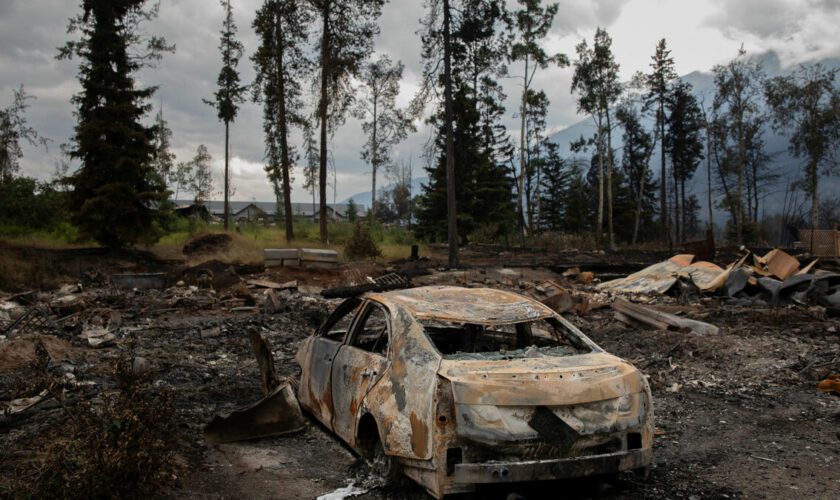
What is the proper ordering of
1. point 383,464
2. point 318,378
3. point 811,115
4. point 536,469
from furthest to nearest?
point 811,115 → point 318,378 → point 383,464 → point 536,469

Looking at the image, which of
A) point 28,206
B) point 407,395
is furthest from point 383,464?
point 28,206

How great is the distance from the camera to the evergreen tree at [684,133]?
53781 millimetres

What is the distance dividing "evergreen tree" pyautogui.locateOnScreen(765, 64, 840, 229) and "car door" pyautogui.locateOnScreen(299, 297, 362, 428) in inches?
1927

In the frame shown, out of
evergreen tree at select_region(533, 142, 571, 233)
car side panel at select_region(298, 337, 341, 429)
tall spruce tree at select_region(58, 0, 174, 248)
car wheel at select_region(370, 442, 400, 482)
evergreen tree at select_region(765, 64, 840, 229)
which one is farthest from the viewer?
evergreen tree at select_region(533, 142, 571, 233)

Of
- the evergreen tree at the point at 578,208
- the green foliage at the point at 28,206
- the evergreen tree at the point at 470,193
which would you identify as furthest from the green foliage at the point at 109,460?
the evergreen tree at the point at 578,208

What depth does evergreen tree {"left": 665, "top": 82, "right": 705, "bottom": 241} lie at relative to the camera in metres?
53.8

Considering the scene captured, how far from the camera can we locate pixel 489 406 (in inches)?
144

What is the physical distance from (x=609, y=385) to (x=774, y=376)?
5561 mm

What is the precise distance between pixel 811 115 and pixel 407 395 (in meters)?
52.9

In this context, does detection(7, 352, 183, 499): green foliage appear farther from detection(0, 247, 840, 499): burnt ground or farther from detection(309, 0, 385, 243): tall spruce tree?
detection(309, 0, 385, 243): tall spruce tree

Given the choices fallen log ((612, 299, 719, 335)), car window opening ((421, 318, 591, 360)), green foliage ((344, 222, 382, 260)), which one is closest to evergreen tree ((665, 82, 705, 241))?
green foliage ((344, 222, 382, 260))

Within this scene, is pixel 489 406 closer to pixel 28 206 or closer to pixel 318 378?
pixel 318 378

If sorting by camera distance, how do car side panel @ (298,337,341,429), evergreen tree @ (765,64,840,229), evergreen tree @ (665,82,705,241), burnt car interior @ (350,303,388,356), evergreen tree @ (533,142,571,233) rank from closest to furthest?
1. burnt car interior @ (350,303,388,356)
2. car side panel @ (298,337,341,429)
3. evergreen tree @ (765,64,840,229)
4. evergreen tree @ (665,82,705,241)
5. evergreen tree @ (533,142,571,233)

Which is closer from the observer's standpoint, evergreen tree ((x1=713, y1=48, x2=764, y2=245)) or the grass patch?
the grass patch
